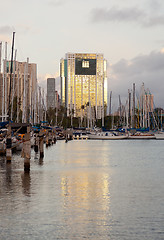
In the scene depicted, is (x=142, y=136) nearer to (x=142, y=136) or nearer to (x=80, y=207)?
(x=142, y=136)

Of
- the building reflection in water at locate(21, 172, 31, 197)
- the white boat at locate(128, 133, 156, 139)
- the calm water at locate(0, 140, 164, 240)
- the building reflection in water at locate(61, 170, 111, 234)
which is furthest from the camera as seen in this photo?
the white boat at locate(128, 133, 156, 139)

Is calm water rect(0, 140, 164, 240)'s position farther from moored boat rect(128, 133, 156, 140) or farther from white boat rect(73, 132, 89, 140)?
white boat rect(73, 132, 89, 140)

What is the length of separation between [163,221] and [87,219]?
363 centimetres

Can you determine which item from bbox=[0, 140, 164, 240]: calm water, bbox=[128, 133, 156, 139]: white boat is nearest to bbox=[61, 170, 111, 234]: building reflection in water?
bbox=[0, 140, 164, 240]: calm water

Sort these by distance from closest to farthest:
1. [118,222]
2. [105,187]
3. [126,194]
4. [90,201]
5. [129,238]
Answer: [129,238] < [118,222] < [90,201] < [126,194] < [105,187]

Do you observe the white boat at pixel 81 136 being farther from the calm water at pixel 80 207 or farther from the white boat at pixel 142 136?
the calm water at pixel 80 207

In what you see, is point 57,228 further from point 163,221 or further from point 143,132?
point 143,132

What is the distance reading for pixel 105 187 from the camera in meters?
33.6

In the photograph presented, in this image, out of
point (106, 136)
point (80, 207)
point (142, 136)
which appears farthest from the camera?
point (106, 136)

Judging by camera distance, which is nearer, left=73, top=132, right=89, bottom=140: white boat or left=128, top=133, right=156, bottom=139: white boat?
left=128, top=133, right=156, bottom=139: white boat

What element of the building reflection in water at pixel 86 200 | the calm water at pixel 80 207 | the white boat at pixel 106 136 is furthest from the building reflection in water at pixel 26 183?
the white boat at pixel 106 136

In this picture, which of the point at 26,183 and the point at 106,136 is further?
the point at 106,136

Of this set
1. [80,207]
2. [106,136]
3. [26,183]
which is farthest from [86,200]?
[106,136]

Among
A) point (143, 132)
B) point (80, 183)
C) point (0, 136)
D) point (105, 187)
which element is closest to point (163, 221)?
point (105, 187)
